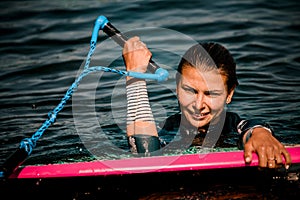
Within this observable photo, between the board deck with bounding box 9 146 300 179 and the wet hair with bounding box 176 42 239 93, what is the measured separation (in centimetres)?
87

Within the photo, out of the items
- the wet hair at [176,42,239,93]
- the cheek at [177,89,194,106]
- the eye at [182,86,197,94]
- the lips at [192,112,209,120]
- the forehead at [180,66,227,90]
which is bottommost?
the lips at [192,112,209,120]

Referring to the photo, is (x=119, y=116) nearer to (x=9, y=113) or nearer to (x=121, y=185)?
(x=9, y=113)

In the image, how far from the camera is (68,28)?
8648 mm

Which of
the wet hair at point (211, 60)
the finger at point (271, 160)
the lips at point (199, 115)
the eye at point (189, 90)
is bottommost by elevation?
the finger at point (271, 160)

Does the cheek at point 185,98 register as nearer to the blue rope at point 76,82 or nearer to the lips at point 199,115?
the lips at point 199,115

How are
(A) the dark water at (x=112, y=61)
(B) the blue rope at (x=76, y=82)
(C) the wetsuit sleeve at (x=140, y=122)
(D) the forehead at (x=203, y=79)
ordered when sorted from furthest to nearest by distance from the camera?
(A) the dark water at (x=112, y=61) → (D) the forehead at (x=203, y=79) → (C) the wetsuit sleeve at (x=140, y=122) → (B) the blue rope at (x=76, y=82)

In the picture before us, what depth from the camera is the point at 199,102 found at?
11.1 feet

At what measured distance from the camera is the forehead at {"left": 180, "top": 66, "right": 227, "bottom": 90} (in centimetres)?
339

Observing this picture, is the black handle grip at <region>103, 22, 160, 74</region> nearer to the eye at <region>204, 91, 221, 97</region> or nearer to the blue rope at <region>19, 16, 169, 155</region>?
the blue rope at <region>19, 16, 169, 155</region>

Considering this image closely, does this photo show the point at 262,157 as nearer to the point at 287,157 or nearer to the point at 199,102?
the point at 287,157

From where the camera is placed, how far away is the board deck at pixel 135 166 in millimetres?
2787

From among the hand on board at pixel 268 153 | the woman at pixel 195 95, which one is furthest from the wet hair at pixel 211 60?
the hand on board at pixel 268 153

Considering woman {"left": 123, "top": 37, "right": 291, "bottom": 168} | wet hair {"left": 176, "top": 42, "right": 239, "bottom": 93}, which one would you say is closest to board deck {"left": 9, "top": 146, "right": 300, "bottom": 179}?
woman {"left": 123, "top": 37, "right": 291, "bottom": 168}

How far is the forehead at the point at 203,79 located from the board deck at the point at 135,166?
73 cm
